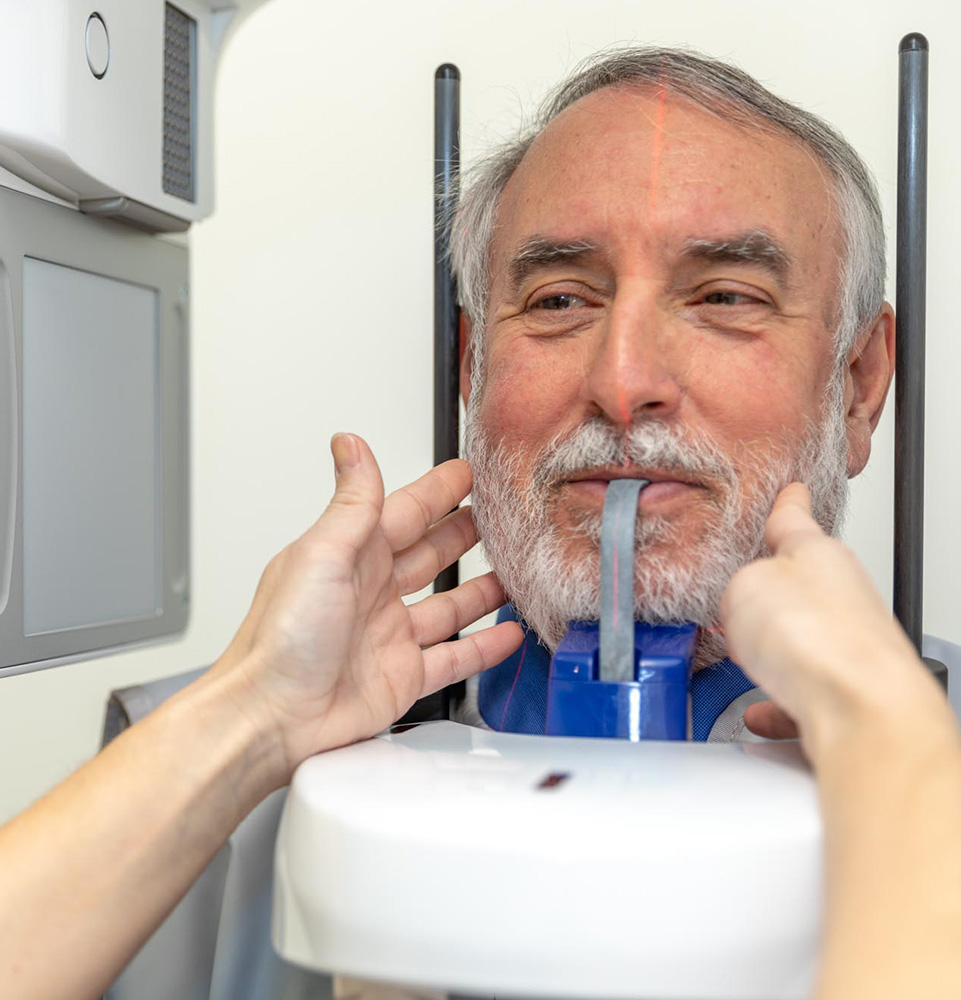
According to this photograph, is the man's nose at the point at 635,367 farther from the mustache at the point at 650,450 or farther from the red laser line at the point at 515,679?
the red laser line at the point at 515,679

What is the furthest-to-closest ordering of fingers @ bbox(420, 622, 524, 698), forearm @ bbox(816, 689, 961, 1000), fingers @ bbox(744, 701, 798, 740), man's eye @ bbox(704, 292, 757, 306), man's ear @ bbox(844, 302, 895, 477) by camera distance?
1. man's ear @ bbox(844, 302, 895, 477)
2. man's eye @ bbox(704, 292, 757, 306)
3. fingers @ bbox(420, 622, 524, 698)
4. fingers @ bbox(744, 701, 798, 740)
5. forearm @ bbox(816, 689, 961, 1000)

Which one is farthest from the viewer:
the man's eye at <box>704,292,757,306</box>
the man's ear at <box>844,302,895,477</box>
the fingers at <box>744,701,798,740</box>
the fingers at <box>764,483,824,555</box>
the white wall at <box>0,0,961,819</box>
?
the white wall at <box>0,0,961,819</box>

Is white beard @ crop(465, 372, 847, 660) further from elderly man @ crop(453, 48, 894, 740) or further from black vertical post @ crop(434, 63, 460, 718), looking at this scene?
black vertical post @ crop(434, 63, 460, 718)

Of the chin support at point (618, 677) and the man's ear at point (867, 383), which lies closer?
the chin support at point (618, 677)

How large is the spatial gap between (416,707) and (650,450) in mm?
422

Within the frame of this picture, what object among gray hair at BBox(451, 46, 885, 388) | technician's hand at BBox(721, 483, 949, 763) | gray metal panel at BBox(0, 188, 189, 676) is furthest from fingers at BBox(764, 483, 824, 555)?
gray metal panel at BBox(0, 188, 189, 676)

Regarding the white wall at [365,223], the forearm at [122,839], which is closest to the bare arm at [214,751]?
the forearm at [122,839]

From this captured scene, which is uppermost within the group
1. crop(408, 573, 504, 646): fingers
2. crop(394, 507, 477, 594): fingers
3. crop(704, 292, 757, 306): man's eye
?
crop(704, 292, 757, 306): man's eye

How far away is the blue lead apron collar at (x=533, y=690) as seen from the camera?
1163mm

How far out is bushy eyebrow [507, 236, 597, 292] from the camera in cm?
120

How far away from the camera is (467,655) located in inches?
43.1

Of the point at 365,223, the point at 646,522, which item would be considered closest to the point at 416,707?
the point at 646,522

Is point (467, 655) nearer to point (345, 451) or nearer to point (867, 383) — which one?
point (345, 451)

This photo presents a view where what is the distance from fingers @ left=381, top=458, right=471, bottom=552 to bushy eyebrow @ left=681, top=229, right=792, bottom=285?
12.7 inches
